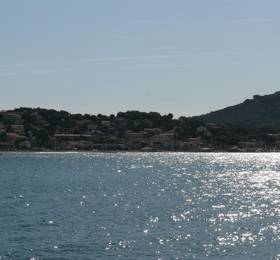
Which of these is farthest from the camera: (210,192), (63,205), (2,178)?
(2,178)

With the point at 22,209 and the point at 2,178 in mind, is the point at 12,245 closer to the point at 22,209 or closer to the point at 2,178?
the point at 22,209

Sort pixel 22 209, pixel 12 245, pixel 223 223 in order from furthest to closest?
pixel 22 209 → pixel 223 223 → pixel 12 245

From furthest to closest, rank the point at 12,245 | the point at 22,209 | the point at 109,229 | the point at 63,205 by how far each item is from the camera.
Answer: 1. the point at 63,205
2. the point at 22,209
3. the point at 109,229
4. the point at 12,245

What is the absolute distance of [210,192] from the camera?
114m

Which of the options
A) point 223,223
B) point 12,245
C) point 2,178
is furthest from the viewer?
point 2,178

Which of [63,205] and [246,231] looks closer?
[246,231]

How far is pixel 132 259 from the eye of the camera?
5081cm

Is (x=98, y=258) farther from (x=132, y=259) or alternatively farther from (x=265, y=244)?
(x=265, y=244)

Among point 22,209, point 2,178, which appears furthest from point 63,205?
point 2,178

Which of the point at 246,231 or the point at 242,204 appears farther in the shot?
the point at 242,204

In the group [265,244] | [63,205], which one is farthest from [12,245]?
[63,205]

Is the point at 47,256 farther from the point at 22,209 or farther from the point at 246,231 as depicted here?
the point at 22,209

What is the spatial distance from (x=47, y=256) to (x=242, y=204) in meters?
44.4

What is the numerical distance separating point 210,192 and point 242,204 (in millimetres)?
22452
